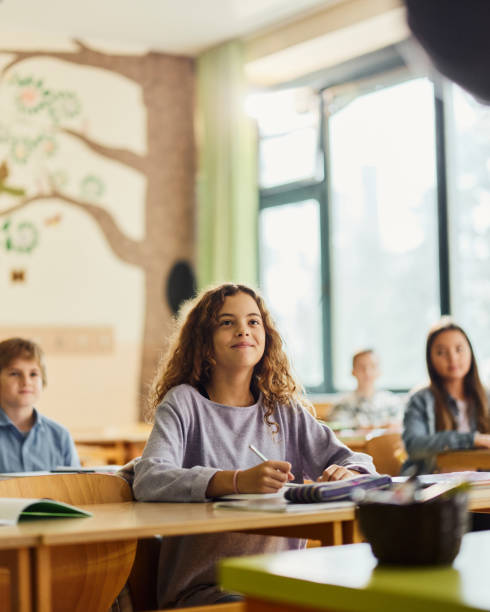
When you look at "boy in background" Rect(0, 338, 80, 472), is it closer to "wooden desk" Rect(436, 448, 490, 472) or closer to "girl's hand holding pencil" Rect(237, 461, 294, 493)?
Result: "wooden desk" Rect(436, 448, 490, 472)

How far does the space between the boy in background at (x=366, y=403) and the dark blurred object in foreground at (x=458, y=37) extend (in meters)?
4.82

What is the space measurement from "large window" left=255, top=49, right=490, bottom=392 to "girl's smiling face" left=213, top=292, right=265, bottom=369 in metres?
3.45

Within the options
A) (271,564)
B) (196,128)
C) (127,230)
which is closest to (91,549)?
(271,564)

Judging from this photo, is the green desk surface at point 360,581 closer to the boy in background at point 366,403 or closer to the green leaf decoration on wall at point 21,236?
the boy in background at point 366,403

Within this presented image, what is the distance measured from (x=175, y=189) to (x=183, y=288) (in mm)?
728

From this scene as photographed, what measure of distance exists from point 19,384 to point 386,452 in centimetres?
139

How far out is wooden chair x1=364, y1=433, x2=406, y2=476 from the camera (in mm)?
3432

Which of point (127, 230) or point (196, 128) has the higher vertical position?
point (196, 128)

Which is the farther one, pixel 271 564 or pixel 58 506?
pixel 58 506

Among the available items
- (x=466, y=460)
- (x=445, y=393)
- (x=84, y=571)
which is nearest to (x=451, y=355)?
(x=445, y=393)

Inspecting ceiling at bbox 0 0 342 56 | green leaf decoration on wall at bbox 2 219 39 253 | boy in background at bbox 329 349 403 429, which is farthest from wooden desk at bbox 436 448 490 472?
green leaf decoration on wall at bbox 2 219 39 253

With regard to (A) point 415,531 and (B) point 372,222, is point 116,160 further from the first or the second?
(A) point 415,531

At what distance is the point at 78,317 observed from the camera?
661cm

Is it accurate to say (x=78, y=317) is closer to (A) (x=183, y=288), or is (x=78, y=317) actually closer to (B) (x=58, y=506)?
(A) (x=183, y=288)
